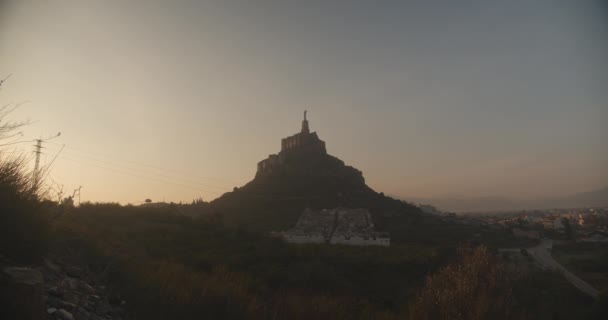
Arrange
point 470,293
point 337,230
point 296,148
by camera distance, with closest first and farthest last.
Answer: point 470,293
point 337,230
point 296,148

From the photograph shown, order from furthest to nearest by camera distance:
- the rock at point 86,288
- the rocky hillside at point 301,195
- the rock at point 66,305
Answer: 1. the rocky hillside at point 301,195
2. the rock at point 86,288
3. the rock at point 66,305

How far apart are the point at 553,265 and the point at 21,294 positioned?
40.9 metres

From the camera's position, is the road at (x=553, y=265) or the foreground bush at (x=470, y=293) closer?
the foreground bush at (x=470, y=293)

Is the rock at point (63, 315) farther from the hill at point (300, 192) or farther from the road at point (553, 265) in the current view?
the hill at point (300, 192)

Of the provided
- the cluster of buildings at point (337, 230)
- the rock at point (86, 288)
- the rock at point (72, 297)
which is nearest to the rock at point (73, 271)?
the rock at point (86, 288)

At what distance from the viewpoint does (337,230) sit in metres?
41.8

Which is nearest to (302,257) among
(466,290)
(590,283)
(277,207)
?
(466,290)

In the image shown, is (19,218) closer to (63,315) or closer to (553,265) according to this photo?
(63,315)

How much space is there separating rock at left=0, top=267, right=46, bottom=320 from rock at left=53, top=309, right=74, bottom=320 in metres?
0.37

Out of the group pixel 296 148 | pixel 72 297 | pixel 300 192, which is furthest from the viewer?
pixel 296 148

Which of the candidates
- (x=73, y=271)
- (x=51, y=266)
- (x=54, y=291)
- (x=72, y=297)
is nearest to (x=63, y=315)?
(x=54, y=291)

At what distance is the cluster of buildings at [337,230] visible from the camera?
37719mm

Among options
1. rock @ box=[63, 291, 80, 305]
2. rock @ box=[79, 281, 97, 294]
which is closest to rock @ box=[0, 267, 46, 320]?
rock @ box=[63, 291, 80, 305]

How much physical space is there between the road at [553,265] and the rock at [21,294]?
2896 cm
